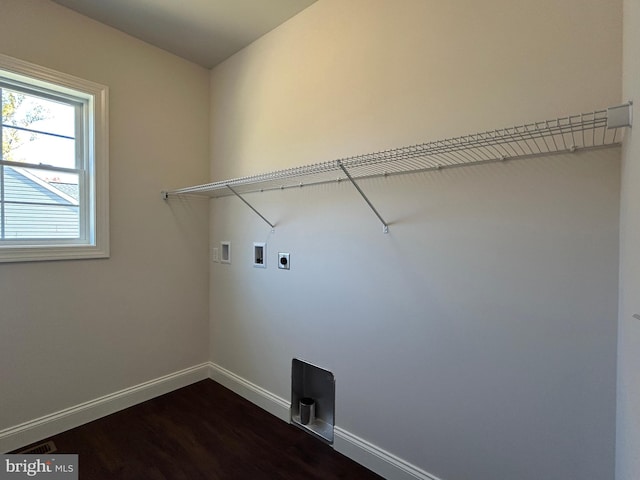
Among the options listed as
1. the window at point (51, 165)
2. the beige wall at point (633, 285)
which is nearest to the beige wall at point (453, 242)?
the beige wall at point (633, 285)

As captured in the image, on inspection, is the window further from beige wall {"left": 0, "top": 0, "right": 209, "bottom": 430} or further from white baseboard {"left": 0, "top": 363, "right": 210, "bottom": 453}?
white baseboard {"left": 0, "top": 363, "right": 210, "bottom": 453}

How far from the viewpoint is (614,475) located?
108cm

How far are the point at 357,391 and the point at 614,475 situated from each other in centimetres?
107

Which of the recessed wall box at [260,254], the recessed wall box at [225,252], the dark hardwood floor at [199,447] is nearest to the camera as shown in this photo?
the dark hardwood floor at [199,447]

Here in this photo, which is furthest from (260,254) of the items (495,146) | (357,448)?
(495,146)

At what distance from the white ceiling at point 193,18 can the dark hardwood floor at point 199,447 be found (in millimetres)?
2723

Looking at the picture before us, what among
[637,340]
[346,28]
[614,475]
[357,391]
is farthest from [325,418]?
[346,28]

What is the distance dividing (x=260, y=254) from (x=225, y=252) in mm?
484

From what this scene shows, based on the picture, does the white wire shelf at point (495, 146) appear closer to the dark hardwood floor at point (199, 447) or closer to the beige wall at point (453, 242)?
the beige wall at point (453, 242)

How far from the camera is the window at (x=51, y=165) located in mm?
1910

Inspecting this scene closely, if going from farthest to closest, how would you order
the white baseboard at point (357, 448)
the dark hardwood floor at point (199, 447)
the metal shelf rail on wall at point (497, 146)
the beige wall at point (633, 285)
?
the dark hardwood floor at point (199, 447) → the white baseboard at point (357, 448) → the metal shelf rail on wall at point (497, 146) → the beige wall at point (633, 285)

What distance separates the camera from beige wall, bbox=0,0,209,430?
1.92 metres

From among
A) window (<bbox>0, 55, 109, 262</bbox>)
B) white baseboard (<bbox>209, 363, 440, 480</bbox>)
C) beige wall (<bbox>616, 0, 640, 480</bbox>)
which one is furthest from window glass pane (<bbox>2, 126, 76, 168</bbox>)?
beige wall (<bbox>616, 0, 640, 480</bbox>)

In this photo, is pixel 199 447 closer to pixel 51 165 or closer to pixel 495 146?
pixel 51 165
